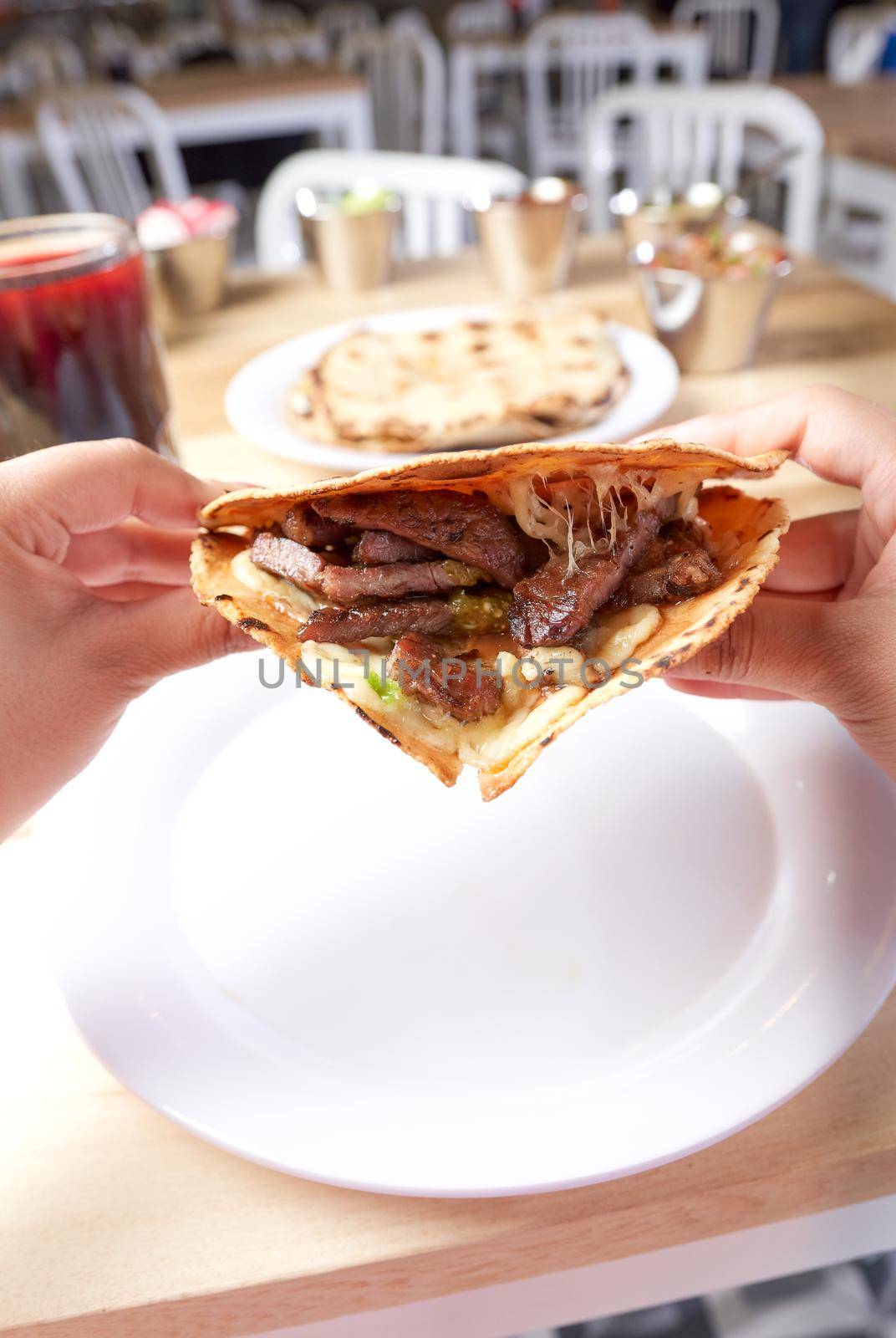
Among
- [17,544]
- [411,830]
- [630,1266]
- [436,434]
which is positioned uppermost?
[17,544]

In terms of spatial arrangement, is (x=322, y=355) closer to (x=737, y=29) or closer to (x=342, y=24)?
(x=737, y=29)

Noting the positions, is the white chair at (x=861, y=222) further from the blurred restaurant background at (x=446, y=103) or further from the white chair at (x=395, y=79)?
the white chair at (x=395, y=79)

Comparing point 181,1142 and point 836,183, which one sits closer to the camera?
point 181,1142

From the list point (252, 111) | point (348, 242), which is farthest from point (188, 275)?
point (252, 111)

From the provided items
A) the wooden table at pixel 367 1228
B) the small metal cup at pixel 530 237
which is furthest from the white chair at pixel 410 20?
the wooden table at pixel 367 1228

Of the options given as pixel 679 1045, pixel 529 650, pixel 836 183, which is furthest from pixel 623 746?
pixel 836 183

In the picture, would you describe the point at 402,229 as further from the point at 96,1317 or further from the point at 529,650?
the point at 96,1317
